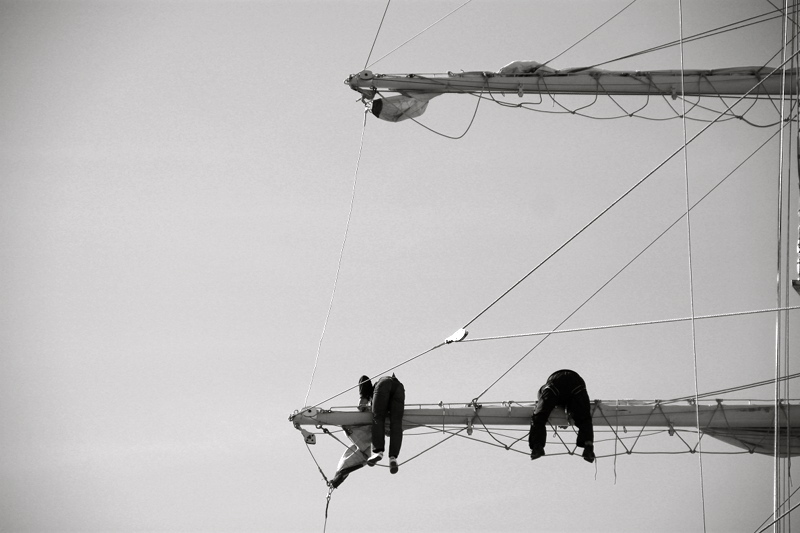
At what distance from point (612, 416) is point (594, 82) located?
669 centimetres

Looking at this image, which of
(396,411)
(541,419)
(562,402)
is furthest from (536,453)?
(396,411)

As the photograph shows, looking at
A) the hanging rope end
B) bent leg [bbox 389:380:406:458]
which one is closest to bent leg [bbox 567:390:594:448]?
the hanging rope end

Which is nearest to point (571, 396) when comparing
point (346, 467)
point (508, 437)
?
point (508, 437)

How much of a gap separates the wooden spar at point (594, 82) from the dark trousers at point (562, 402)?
6467mm

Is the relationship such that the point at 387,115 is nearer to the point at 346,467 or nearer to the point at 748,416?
the point at 346,467

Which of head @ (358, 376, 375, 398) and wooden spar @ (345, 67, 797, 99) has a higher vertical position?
wooden spar @ (345, 67, 797, 99)

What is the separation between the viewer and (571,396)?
23.4 m

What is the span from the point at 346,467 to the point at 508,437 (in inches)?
122

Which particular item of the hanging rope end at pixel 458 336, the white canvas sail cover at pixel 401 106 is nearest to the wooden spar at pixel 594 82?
the white canvas sail cover at pixel 401 106

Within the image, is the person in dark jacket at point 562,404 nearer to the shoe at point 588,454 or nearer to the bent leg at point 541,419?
the bent leg at point 541,419

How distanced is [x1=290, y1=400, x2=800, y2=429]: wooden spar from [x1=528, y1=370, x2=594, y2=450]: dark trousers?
489mm

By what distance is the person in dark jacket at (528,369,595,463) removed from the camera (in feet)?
75.7

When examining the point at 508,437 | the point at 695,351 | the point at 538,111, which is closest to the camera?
the point at 695,351

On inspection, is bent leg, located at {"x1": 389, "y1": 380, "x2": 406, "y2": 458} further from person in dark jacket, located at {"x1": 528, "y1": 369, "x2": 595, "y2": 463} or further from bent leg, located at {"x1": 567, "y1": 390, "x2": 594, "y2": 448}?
bent leg, located at {"x1": 567, "y1": 390, "x2": 594, "y2": 448}
